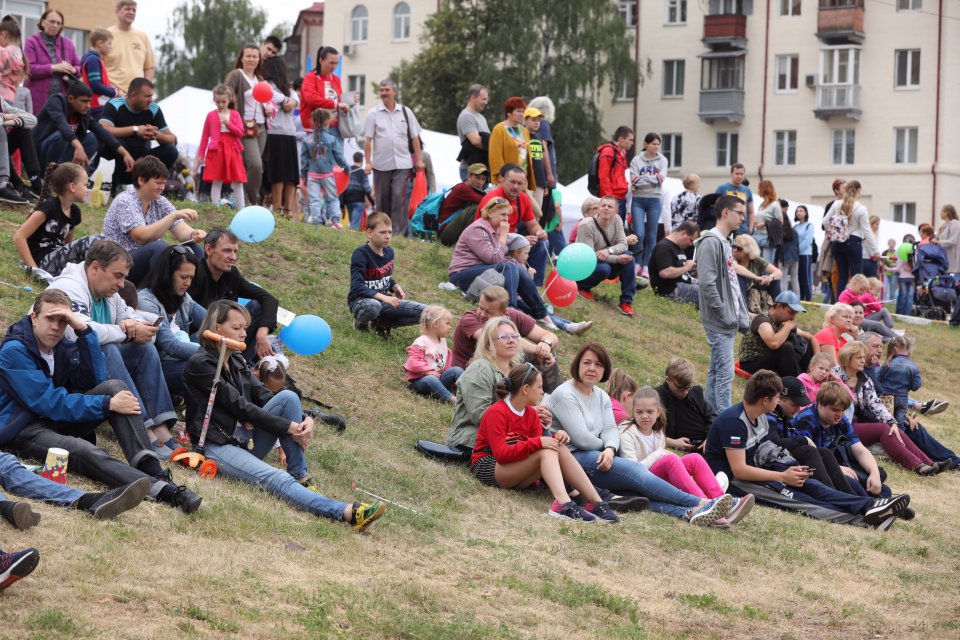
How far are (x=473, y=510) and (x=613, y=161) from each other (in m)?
10.0

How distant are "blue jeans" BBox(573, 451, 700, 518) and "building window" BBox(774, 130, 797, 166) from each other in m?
44.4

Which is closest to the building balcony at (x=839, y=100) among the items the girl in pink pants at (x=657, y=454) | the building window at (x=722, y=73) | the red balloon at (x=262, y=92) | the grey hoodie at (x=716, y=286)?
the building window at (x=722, y=73)

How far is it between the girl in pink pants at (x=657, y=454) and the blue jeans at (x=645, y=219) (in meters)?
9.21

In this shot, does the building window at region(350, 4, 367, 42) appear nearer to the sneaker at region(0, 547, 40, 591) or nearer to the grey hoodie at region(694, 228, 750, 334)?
the grey hoodie at region(694, 228, 750, 334)

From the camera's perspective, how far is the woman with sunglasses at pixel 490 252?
43.4 ft

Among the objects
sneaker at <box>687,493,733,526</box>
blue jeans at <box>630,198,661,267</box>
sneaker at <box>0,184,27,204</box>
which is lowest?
sneaker at <box>687,493,733,526</box>

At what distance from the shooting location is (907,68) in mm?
49094

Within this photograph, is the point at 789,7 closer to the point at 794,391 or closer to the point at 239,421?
the point at 794,391

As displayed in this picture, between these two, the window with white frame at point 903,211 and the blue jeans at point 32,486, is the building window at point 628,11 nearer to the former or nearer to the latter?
the window with white frame at point 903,211

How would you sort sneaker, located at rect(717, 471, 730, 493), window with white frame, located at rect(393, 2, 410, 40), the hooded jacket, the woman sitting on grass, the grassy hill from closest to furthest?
the grassy hill → the hooded jacket → the woman sitting on grass → sneaker, located at rect(717, 471, 730, 493) → window with white frame, located at rect(393, 2, 410, 40)

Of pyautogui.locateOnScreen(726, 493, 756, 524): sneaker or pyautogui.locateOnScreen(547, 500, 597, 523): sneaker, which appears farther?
pyautogui.locateOnScreen(726, 493, 756, 524): sneaker

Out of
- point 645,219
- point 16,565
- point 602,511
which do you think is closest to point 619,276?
point 645,219

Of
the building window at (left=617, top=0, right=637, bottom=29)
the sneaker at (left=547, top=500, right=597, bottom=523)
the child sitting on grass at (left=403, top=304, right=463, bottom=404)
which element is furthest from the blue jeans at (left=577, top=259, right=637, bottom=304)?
the building window at (left=617, top=0, right=637, bottom=29)

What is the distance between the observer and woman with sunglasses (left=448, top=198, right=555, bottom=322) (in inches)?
521
